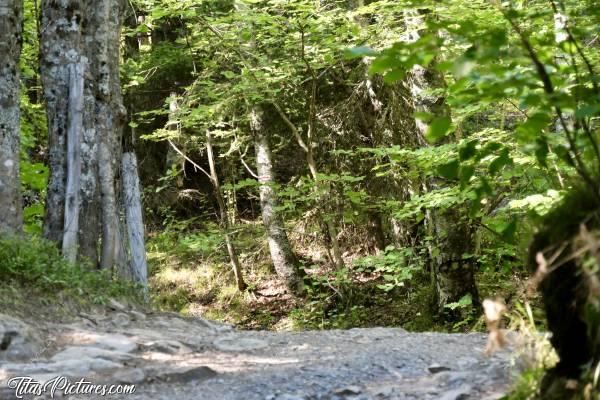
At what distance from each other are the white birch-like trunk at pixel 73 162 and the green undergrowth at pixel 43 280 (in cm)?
30

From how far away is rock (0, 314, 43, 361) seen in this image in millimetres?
4895

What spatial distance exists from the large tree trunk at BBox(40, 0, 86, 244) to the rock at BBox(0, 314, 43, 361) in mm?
2816

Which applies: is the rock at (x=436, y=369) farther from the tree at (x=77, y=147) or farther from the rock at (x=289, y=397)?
the tree at (x=77, y=147)

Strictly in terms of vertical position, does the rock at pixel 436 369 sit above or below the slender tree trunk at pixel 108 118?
below

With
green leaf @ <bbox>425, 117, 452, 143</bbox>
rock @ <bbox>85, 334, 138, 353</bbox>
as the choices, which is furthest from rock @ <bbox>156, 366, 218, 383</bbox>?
green leaf @ <bbox>425, 117, 452, 143</bbox>

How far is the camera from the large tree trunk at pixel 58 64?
7715mm

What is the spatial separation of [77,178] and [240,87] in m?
4.33

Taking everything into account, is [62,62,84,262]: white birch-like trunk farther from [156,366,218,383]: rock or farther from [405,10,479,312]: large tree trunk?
[405,10,479,312]: large tree trunk

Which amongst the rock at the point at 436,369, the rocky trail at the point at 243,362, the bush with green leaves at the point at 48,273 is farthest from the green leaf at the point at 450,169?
the bush with green leaves at the point at 48,273

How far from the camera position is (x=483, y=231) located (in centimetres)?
981

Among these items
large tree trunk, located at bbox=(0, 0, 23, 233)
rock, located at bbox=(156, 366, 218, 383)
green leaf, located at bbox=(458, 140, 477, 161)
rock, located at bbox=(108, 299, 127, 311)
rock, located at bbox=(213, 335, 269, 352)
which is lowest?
rock, located at bbox=(213, 335, 269, 352)

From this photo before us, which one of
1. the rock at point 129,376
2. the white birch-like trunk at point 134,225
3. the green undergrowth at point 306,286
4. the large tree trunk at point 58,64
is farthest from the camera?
the green undergrowth at point 306,286

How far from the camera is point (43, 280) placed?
20.5ft

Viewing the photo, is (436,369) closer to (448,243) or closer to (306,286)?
(448,243)
